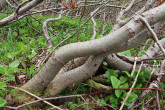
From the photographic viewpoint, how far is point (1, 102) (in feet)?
3.65

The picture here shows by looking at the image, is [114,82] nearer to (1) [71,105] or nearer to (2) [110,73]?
(2) [110,73]

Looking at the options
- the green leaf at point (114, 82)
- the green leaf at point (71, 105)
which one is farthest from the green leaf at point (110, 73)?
the green leaf at point (71, 105)

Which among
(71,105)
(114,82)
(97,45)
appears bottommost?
(71,105)

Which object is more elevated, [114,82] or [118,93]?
[114,82]

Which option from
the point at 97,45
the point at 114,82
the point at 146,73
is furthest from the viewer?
the point at 146,73

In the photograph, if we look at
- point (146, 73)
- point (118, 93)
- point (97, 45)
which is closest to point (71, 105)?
point (118, 93)

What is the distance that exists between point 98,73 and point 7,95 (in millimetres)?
1027

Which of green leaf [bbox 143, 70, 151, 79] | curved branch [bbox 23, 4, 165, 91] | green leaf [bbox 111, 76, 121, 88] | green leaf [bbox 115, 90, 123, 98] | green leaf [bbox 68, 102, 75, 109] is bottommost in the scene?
green leaf [bbox 68, 102, 75, 109]

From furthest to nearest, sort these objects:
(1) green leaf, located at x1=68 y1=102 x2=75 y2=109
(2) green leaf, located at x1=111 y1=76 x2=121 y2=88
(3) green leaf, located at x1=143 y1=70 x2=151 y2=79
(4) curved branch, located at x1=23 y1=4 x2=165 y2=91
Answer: (3) green leaf, located at x1=143 y1=70 x2=151 y2=79, (2) green leaf, located at x1=111 y1=76 x2=121 y2=88, (1) green leaf, located at x1=68 y1=102 x2=75 y2=109, (4) curved branch, located at x1=23 y1=4 x2=165 y2=91

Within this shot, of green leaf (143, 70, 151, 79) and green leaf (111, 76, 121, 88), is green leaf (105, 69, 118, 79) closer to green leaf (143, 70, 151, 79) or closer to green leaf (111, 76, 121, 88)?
green leaf (111, 76, 121, 88)

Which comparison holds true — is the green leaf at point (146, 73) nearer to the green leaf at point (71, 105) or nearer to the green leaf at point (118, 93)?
the green leaf at point (118, 93)

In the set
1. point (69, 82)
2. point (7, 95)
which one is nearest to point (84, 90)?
point (69, 82)

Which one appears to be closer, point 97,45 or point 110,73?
point 97,45

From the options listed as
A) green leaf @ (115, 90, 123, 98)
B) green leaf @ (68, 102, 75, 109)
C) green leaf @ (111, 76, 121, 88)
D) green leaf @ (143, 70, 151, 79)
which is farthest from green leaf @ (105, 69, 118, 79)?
green leaf @ (68, 102, 75, 109)
